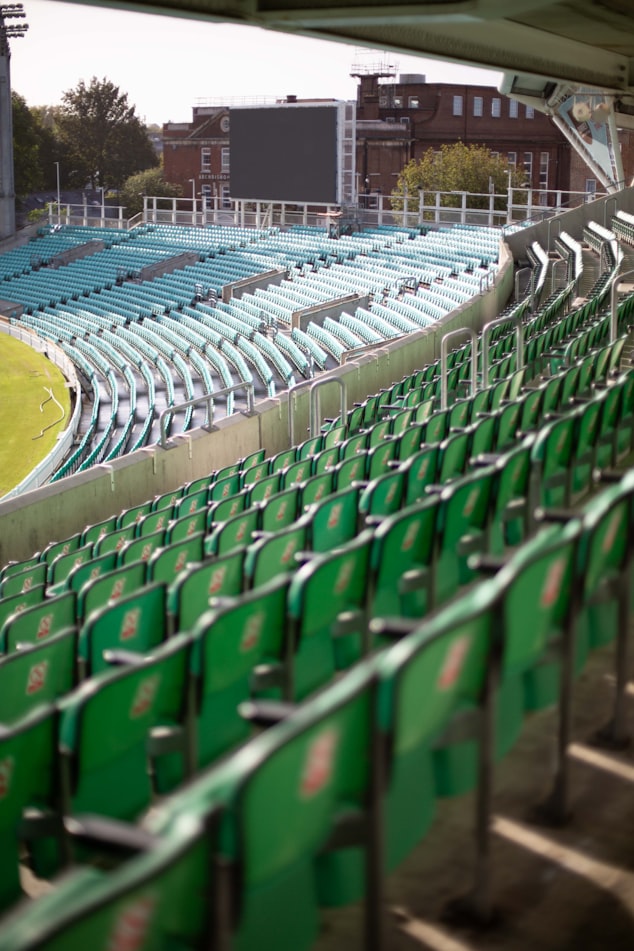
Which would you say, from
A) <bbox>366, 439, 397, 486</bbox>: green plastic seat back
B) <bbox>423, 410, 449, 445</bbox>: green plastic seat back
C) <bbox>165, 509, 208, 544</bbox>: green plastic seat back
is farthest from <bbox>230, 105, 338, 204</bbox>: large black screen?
<bbox>366, 439, 397, 486</bbox>: green plastic seat back

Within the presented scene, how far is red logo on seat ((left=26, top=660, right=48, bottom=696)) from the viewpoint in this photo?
14.9 feet

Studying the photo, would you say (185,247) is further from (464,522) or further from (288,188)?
(464,522)

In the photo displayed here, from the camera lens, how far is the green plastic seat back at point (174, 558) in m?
6.19

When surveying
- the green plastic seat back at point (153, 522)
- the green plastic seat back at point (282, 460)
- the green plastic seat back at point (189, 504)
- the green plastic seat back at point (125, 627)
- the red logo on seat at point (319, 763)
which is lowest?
the green plastic seat back at point (153, 522)

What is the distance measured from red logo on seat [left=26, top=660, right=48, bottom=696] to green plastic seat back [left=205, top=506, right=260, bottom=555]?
1944mm

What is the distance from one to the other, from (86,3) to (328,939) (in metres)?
6.61

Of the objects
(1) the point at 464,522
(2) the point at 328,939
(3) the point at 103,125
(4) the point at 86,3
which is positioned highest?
(3) the point at 103,125

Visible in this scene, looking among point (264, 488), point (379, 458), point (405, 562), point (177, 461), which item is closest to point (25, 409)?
point (177, 461)

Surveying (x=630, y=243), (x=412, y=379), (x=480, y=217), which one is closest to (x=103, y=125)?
(x=480, y=217)

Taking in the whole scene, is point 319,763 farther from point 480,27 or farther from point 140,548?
point 480,27

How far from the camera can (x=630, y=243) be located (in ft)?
70.1

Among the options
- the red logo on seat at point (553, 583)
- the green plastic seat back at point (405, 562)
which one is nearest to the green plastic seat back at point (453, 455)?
the green plastic seat back at point (405, 562)

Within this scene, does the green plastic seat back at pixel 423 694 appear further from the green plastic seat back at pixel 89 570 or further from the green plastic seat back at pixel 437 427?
the green plastic seat back at pixel 437 427

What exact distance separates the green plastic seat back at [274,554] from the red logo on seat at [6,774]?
6.06 ft
